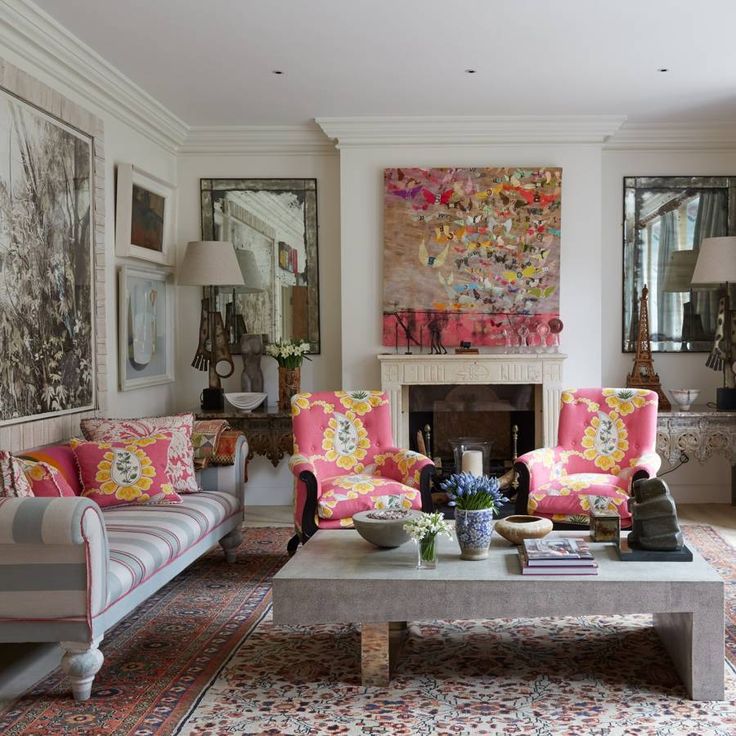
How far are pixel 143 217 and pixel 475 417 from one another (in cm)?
276

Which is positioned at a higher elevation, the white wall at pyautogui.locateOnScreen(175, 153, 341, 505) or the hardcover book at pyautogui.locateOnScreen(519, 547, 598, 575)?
the white wall at pyautogui.locateOnScreen(175, 153, 341, 505)

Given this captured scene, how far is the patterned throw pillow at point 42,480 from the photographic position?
11.3 ft

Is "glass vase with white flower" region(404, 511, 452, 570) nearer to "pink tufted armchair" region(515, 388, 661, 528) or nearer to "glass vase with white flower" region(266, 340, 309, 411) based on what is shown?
"pink tufted armchair" region(515, 388, 661, 528)

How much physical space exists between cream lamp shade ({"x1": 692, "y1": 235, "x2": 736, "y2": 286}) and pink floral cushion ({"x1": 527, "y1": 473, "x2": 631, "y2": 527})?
78.9 inches

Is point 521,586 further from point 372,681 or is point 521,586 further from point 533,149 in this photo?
point 533,149

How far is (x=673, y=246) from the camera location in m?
6.38

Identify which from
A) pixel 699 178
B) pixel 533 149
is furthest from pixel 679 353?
pixel 533 149

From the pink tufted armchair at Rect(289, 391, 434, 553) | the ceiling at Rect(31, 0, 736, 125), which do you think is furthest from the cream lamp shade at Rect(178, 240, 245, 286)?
the pink tufted armchair at Rect(289, 391, 434, 553)

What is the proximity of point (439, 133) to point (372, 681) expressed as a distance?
4205mm

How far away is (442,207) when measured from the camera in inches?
242

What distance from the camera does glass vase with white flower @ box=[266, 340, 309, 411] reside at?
19.9 feet

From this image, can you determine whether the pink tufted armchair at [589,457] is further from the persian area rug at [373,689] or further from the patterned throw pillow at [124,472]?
the patterned throw pillow at [124,472]

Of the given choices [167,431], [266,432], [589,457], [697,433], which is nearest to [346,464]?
[167,431]

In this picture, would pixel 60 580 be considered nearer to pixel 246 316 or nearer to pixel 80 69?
pixel 80 69
